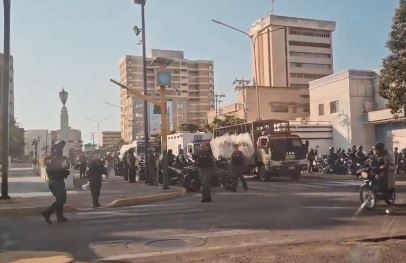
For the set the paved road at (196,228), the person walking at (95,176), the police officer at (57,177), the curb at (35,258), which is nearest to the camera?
the curb at (35,258)

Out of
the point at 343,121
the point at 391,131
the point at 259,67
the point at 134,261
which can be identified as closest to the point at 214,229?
the point at 134,261

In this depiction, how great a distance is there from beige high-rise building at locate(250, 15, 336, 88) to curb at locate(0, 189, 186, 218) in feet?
300

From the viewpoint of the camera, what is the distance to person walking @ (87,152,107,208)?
49.3 ft

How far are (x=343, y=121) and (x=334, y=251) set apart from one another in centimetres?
3599

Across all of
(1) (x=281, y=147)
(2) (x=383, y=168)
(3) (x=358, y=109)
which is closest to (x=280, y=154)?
(1) (x=281, y=147)

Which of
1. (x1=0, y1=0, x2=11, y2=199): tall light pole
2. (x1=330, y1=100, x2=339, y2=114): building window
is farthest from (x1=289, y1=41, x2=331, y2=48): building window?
(x1=0, y1=0, x2=11, y2=199): tall light pole

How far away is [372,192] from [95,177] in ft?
24.9

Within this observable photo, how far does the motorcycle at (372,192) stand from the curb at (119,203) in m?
6.89

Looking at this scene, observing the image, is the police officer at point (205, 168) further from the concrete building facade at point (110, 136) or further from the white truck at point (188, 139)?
the concrete building facade at point (110, 136)

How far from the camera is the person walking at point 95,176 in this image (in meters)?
15.0

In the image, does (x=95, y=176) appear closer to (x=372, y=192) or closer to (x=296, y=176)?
(x=372, y=192)

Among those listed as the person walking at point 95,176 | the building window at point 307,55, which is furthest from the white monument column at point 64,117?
the building window at point 307,55

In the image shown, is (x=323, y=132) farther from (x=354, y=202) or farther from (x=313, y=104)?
(x=354, y=202)

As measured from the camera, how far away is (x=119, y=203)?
15664 mm
